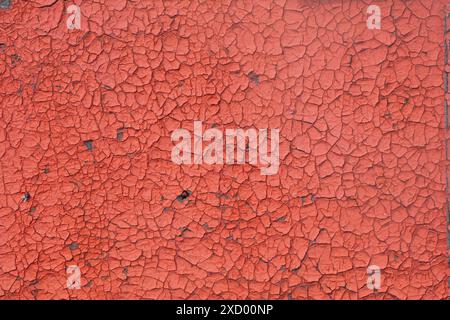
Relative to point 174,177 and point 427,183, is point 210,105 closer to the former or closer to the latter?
point 174,177

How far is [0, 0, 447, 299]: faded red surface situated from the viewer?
2.43m

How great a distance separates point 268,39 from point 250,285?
55.5 inches

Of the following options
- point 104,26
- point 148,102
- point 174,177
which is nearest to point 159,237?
point 174,177

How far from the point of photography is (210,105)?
2469 millimetres
